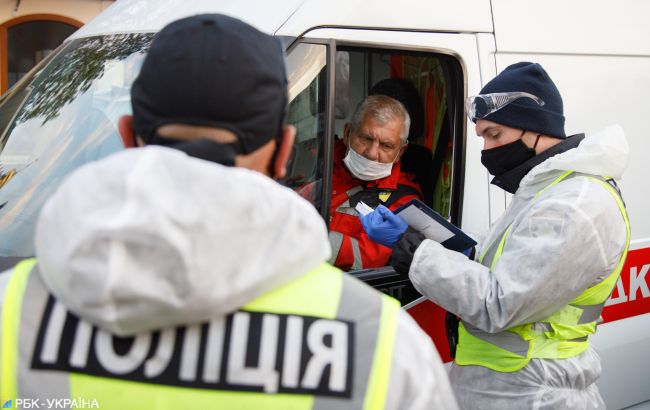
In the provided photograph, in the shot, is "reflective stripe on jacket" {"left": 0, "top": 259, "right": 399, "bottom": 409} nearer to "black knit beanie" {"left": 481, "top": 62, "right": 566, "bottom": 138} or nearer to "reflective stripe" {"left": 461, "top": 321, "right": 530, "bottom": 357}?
"reflective stripe" {"left": 461, "top": 321, "right": 530, "bottom": 357}

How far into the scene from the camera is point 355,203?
312 cm

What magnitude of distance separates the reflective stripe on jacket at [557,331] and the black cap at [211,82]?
124 cm

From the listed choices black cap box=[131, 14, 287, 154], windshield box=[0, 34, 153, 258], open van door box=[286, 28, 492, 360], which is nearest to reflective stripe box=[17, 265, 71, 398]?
black cap box=[131, 14, 287, 154]

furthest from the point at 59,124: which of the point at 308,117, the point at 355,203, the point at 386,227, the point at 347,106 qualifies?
the point at 355,203

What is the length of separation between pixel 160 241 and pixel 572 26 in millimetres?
2552

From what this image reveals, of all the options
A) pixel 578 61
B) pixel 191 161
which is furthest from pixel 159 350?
pixel 578 61

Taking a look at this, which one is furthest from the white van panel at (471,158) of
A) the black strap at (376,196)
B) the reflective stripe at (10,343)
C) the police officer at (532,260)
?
the reflective stripe at (10,343)

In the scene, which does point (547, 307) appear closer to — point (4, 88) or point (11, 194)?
point (11, 194)

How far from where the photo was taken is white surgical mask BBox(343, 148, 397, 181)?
3.17 metres

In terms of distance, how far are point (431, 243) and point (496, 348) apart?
39cm

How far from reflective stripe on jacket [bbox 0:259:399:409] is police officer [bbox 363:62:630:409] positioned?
1.08m

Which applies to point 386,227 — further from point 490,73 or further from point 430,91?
point 430,91

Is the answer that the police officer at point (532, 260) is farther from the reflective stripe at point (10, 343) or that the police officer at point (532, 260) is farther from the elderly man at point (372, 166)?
the reflective stripe at point (10, 343)

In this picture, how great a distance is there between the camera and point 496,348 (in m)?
2.10
